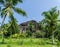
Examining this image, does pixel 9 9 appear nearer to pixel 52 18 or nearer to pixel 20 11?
pixel 20 11

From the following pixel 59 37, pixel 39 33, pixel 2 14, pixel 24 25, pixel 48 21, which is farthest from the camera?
pixel 24 25

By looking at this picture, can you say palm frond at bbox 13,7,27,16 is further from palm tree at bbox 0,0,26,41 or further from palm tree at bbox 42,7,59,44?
palm tree at bbox 42,7,59,44

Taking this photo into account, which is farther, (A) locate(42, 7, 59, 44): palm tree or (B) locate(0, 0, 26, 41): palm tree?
(A) locate(42, 7, 59, 44): palm tree

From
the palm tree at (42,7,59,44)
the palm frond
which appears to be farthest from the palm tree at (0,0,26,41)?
the palm tree at (42,7,59,44)

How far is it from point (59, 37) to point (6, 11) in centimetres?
2084

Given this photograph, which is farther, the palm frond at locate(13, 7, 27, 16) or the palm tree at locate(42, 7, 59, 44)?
the palm tree at locate(42, 7, 59, 44)

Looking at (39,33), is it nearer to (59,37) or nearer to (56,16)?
(59,37)

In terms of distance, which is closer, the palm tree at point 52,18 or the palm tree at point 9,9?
the palm tree at point 9,9

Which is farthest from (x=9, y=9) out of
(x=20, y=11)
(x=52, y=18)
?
(x=52, y=18)

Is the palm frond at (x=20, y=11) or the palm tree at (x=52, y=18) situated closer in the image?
the palm frond at (x=20, y=11)

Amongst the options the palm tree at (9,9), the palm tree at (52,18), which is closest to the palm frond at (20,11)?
the palm tree at (9,9)

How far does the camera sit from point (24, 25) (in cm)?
7775

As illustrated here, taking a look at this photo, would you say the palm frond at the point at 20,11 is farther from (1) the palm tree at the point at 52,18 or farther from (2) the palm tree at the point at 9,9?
(1) the palm tree at the point at 52,18

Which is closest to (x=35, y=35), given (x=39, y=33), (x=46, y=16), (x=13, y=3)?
Result: (x=39, y=33)
